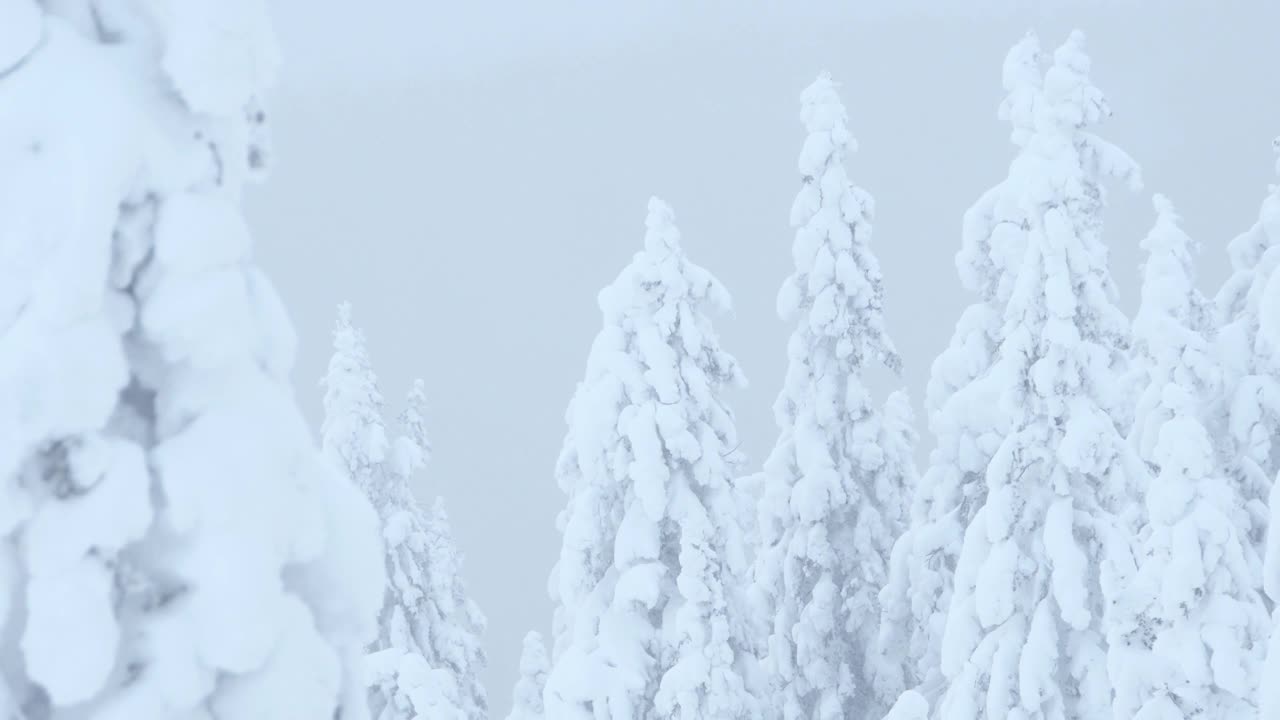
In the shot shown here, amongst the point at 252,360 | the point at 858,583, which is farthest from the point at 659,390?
the point at 252,360

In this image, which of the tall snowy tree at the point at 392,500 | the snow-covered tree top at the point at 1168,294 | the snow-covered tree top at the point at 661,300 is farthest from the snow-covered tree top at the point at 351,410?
the snow-covered tree top at the point at 1168,294

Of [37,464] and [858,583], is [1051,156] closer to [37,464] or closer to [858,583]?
[858,583]

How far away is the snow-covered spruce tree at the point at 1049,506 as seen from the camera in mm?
17234

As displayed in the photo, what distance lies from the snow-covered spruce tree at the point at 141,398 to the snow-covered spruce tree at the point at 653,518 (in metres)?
13.5

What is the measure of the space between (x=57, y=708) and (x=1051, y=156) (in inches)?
686

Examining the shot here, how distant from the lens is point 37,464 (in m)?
3.88

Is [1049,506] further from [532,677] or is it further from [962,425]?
[532,677]

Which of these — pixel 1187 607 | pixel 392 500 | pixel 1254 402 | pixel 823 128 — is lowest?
pixel 1187 607

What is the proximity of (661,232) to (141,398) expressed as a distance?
14751mm

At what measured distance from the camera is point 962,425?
2134cm

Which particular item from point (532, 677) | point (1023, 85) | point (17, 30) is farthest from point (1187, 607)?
point (532, 677)

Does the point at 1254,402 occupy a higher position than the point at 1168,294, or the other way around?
the point at 1168,294

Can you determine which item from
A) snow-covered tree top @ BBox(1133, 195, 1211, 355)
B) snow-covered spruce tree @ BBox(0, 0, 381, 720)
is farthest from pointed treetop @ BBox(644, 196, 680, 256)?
snow-covered spruce tree @ BBox(0, 0, 381, 720)

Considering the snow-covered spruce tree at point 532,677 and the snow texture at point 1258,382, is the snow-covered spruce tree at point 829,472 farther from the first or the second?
the snow-covered spruce tree at point 532,677
